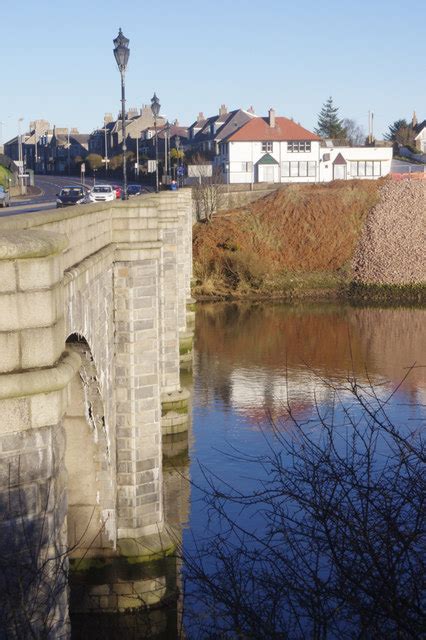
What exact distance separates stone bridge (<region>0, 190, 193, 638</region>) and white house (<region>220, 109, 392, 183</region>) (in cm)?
7187

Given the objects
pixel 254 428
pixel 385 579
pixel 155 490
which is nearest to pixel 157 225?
pixel 155 490

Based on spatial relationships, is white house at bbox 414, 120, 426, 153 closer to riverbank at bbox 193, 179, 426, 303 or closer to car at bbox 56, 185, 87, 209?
riverbank at bbox 193, 179, 426, 303

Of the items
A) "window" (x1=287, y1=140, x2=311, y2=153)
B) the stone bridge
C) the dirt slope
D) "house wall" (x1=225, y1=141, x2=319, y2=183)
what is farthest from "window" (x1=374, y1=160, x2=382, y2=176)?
the stone bridge

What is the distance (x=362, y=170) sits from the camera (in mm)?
96062

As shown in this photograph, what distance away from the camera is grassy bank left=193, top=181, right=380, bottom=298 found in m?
69.0

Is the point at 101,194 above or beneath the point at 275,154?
beneath

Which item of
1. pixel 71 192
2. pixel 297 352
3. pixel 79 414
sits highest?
pixel 71 192

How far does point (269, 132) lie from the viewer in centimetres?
9069

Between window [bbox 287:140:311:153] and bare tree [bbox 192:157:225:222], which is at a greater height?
window [bbox 287:140:311:153]

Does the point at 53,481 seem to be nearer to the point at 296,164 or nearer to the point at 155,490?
the point at 155,490

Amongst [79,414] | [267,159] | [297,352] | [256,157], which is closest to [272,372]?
[297,352]

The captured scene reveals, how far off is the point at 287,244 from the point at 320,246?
2.49 m

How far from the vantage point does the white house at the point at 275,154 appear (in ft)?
297

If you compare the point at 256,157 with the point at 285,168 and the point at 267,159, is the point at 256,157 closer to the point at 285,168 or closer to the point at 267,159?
the point at 267,159
